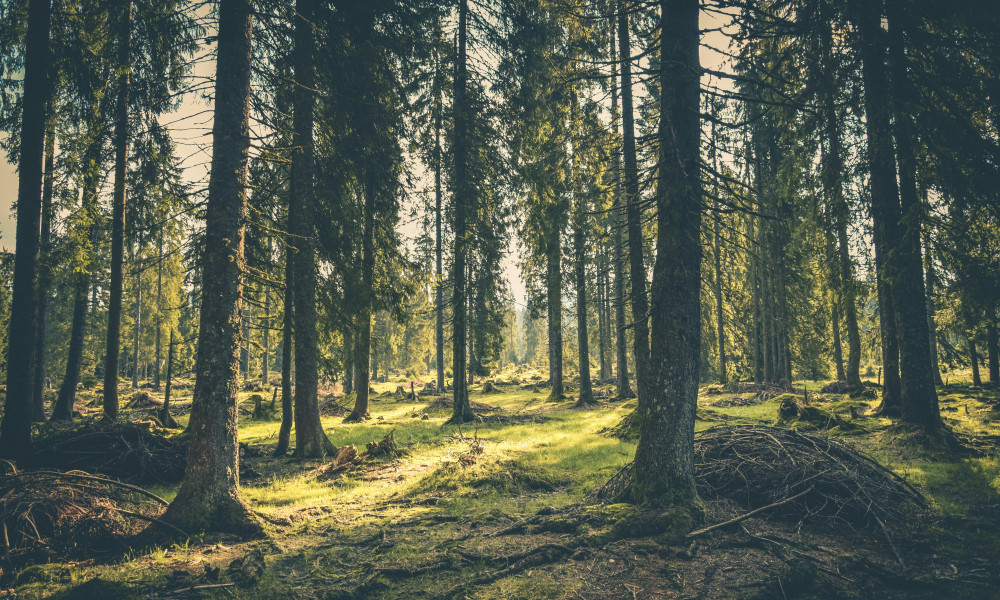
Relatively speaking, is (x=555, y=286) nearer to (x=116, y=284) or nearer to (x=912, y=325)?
(x=912, y=325)

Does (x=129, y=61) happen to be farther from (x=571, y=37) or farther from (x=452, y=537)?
(x=571, y=37)

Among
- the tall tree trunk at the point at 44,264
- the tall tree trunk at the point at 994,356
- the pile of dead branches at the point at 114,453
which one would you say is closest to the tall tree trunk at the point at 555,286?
the pile of dead branches at the point at 114,453

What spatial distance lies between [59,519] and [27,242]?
433cm

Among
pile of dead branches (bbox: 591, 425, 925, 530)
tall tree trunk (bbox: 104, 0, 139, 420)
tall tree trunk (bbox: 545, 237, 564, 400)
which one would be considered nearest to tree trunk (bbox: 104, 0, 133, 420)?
tall tree trunk (bbox: 104, 0, 139, 420)

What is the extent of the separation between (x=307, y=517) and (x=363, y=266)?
713cm

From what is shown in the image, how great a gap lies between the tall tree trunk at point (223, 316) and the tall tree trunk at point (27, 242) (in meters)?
3.02

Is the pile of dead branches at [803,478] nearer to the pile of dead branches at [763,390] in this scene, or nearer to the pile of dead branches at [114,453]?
the pile of dead branches at [114,453]

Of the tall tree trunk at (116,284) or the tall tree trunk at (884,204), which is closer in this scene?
the tall tree trunk at (884,204)

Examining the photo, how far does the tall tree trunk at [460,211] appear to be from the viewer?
15453 millimetres

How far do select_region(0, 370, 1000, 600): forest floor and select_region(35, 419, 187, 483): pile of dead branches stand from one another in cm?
75

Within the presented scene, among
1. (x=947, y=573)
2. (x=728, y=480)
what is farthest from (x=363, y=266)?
(x=947, y=573)

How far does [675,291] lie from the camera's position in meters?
5.95

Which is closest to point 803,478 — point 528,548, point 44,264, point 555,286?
point 528,548

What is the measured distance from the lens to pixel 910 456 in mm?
8336
